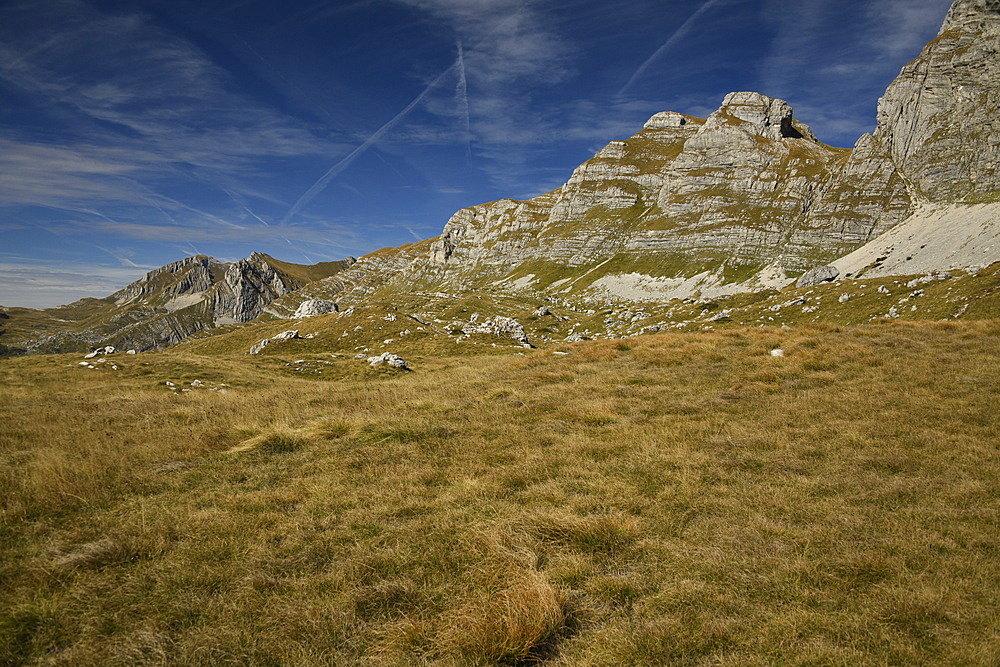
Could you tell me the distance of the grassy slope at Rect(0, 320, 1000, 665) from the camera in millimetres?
4160

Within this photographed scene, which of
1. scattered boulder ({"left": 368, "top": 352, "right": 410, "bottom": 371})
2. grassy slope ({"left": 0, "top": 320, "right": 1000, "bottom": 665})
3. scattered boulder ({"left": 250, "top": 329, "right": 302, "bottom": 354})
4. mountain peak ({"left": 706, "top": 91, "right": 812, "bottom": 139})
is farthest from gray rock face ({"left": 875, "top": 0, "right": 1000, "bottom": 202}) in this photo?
scattered boulder ({"left": 250, "top": 329, "right": 302, "bottom": 354})

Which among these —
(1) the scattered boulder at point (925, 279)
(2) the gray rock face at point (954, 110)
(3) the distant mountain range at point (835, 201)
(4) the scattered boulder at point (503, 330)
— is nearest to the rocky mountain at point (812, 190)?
(2) the gray rock face at point (954, 110)

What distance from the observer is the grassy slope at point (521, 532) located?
416 cm

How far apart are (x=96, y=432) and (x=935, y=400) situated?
2158 cm

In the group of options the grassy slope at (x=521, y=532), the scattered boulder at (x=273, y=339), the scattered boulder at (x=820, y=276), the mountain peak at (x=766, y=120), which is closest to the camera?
the grassy slope at (x=521, y=532)

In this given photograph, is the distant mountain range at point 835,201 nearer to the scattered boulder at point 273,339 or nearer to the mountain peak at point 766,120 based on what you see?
the mountain peak at point 766,120

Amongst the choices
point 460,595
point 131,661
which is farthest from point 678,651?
point 131,661

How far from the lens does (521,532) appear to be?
5957mm

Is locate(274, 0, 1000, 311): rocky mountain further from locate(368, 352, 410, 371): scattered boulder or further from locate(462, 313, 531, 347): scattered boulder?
locate(368, 352, 410, 371): scattered boulder

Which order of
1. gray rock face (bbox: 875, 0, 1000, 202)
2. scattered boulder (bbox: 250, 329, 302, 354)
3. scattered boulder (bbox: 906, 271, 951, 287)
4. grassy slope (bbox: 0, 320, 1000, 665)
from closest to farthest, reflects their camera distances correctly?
grassy slope (bbox: 0, 320, 1000, 665)
scattered boulder (bbox: 906, 271, 951, 287)
scattered boulder (bbox: 250, 329, 302, 354)
gray rock face (bbox: 875, 0, 1000, 202)

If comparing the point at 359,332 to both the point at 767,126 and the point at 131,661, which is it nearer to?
the point at 131,661

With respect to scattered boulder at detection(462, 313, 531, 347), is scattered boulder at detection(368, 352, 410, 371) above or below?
below

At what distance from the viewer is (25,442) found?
9.52 m

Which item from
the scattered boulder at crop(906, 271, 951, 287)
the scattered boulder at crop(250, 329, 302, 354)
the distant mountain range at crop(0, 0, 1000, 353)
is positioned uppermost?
the distant mountain range at crop(0, 0, 1000, 353)
